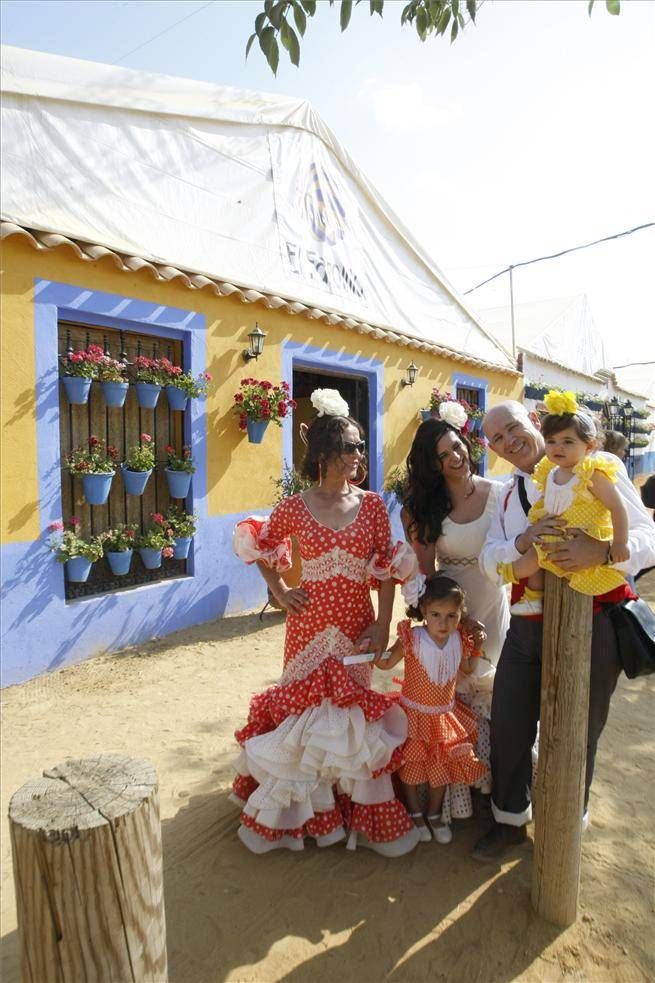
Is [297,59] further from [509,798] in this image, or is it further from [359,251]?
[359,251]

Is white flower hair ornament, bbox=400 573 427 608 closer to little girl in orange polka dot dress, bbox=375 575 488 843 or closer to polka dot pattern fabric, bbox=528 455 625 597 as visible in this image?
little girl in orange polka dot dress, bbox=375 575 488 843

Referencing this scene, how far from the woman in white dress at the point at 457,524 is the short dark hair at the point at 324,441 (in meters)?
0.33

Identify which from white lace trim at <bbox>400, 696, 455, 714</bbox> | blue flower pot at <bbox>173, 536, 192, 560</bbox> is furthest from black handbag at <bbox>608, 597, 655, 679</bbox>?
blue flower pot at <bbox>173, 536, 192, 560</bbox>

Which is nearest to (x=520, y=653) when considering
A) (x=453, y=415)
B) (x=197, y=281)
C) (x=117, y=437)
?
(x=453, y=415)

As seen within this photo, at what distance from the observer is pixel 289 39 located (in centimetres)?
193

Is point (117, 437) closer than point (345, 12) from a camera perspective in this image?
No

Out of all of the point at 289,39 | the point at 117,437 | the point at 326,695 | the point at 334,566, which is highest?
the point at 289,39

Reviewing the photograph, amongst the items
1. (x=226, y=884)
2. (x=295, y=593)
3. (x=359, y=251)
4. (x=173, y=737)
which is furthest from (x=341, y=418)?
(x=359, y=251)

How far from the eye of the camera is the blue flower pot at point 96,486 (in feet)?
15.5

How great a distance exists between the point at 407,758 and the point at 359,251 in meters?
7.06

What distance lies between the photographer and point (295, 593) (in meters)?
2.61

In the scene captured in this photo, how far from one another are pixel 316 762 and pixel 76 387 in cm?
333

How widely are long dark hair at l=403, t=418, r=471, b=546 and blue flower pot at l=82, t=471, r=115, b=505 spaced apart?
286 cm

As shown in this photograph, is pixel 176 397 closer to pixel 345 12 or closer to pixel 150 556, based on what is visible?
pixel 150 556
